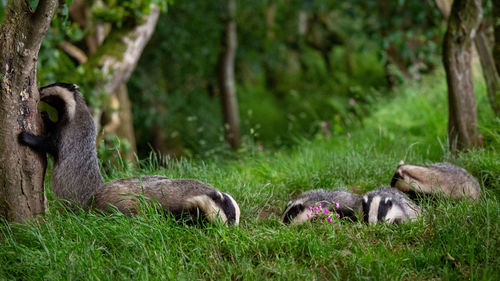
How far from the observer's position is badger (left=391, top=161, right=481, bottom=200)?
424 centimetres

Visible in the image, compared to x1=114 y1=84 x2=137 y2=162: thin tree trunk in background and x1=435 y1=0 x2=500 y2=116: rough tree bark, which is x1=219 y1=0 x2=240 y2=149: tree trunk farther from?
x1=435 y1=0 x2=500 y2=116: rough tree bark

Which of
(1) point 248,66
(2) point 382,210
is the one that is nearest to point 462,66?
(2) point 382,210

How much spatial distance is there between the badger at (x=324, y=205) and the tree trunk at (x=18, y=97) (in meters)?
1.82

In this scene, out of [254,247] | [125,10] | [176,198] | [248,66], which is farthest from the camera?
[248,66]

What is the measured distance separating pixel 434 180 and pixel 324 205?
3.26 ft

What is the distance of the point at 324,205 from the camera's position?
402 centimetres

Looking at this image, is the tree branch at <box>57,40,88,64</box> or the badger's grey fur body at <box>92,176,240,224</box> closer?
the badger's grey fur body at <box>92,176,240,224</box>

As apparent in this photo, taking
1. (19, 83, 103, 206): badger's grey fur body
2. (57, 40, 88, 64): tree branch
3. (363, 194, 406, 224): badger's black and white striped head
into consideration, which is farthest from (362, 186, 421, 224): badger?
(57, 40, 88, 64): tree branch

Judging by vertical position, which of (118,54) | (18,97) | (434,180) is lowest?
(434,180)

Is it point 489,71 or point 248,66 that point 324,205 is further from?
point 248,66

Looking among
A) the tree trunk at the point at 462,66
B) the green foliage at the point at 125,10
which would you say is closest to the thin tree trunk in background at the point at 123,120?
the green foliage at the point at 125,10

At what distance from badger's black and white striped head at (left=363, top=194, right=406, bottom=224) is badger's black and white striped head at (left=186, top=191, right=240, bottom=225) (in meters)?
0.97

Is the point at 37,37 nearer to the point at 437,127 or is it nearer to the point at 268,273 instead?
the point at 268,273

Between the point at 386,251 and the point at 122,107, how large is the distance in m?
6.91
